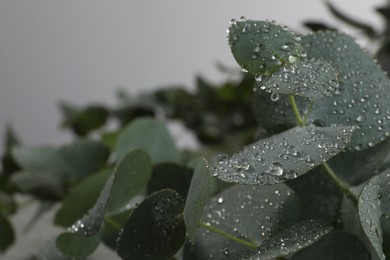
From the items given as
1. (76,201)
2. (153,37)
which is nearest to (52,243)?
(76,201)

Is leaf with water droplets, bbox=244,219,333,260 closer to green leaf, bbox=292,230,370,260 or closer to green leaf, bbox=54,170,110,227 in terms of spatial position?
green leaf, bbox=292,230,370,260

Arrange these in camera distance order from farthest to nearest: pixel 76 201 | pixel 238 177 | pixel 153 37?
1. pixel 153 37
2. pixel 76 201
3. pixel 238 177

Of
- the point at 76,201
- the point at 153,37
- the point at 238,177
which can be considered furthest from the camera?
the point at 153,37

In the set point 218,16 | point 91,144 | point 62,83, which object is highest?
point 91,144

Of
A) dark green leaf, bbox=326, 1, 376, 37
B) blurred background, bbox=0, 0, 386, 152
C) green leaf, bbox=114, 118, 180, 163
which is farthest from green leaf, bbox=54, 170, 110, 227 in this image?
blurred background, bbox=0, 0, 386, 152

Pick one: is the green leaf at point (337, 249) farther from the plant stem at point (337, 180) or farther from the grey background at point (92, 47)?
the grey background at point (92, 47)

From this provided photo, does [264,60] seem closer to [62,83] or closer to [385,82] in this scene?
[385,82]

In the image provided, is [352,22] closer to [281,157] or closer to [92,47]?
[281,157]
